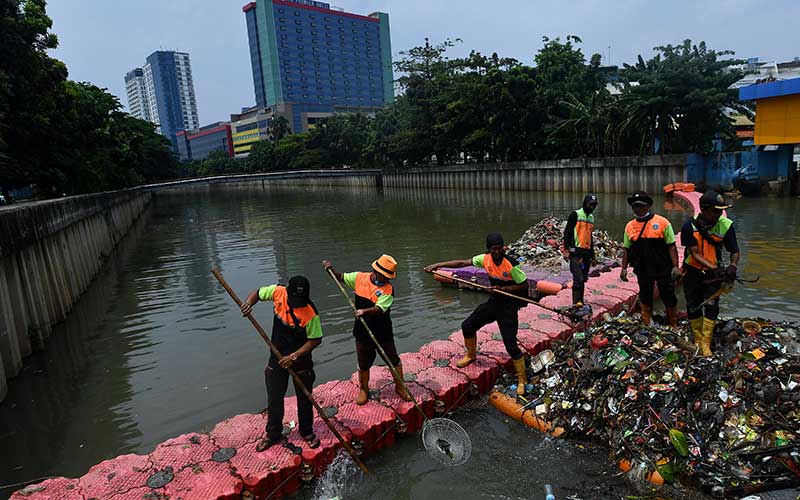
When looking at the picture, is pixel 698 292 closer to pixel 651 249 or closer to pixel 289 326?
pixel 651 249

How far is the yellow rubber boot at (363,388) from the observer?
5.99 m

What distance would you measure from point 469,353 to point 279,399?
2.90 meters

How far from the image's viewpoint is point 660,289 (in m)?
7.00

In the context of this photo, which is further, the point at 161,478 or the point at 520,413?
the point at 520,413

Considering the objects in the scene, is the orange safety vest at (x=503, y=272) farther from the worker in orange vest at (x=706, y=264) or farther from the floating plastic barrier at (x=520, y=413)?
the worker in orange vest at (x=706, y=264)

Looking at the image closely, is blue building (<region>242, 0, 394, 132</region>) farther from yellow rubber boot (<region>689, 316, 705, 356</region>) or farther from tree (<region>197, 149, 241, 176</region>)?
yellow rubber boot (<region>689, 316, 705, 356</region>)

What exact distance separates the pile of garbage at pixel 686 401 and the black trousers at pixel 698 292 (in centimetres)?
41

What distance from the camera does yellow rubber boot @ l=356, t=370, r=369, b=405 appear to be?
5992 millimetres

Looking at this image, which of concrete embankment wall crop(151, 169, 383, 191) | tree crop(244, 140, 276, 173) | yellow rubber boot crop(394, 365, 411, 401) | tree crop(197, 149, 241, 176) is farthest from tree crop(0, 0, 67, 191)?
tree crop(197, 149, 241, 176)

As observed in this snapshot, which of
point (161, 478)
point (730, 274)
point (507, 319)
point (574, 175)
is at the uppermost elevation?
point (730, 274)

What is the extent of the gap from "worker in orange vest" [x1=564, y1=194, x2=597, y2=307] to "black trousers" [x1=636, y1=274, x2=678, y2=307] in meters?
1.20

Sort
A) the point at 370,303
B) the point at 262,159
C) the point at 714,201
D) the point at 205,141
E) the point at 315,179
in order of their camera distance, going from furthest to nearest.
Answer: the point at 205,141, the point at 262,159, the point at 315,179, the point at 714,201, the point at 370,303

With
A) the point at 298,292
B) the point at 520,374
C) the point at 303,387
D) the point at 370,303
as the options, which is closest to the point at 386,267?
the point at 370,303

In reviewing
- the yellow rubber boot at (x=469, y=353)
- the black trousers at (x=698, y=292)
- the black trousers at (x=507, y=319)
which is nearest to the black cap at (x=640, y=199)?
the black trousers at (x=698, y=292)
